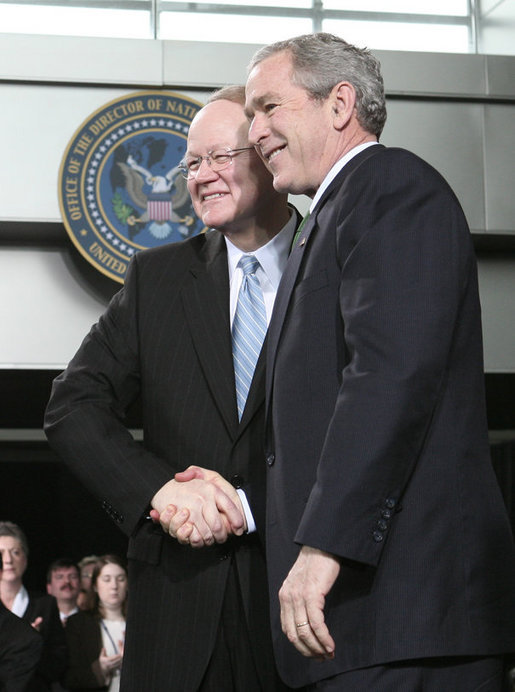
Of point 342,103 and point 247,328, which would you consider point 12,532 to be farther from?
point 342,103

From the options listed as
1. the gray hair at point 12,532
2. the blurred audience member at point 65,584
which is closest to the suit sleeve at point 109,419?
the gray hair at point 12,532

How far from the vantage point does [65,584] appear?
5.82 meters

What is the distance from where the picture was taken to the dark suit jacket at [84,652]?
5156 mm

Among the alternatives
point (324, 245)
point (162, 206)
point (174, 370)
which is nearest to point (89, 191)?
point (162, 206)

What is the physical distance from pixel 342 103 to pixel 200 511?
69cm

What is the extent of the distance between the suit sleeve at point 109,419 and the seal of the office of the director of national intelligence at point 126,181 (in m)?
2.88

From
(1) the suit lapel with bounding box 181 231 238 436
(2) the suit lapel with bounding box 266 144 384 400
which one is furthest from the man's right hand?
(2) the suit lapel with bounding box 266 144 384 400

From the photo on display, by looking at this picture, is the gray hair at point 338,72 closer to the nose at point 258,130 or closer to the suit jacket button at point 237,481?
the nose at point 258,130

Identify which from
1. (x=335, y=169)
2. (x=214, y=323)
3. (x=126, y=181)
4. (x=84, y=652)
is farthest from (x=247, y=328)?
(x=84, y=652)

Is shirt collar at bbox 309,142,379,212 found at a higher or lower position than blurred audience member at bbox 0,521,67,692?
higher

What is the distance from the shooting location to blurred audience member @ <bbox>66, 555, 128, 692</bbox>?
518cm

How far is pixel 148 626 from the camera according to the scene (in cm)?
A: 182

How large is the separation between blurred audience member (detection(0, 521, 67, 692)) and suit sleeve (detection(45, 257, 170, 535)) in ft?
11.0

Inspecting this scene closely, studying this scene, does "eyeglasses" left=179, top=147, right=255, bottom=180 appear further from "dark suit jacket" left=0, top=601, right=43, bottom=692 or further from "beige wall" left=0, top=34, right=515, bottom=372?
"beige wall" left=0, top=34, right=515, bottom=372
